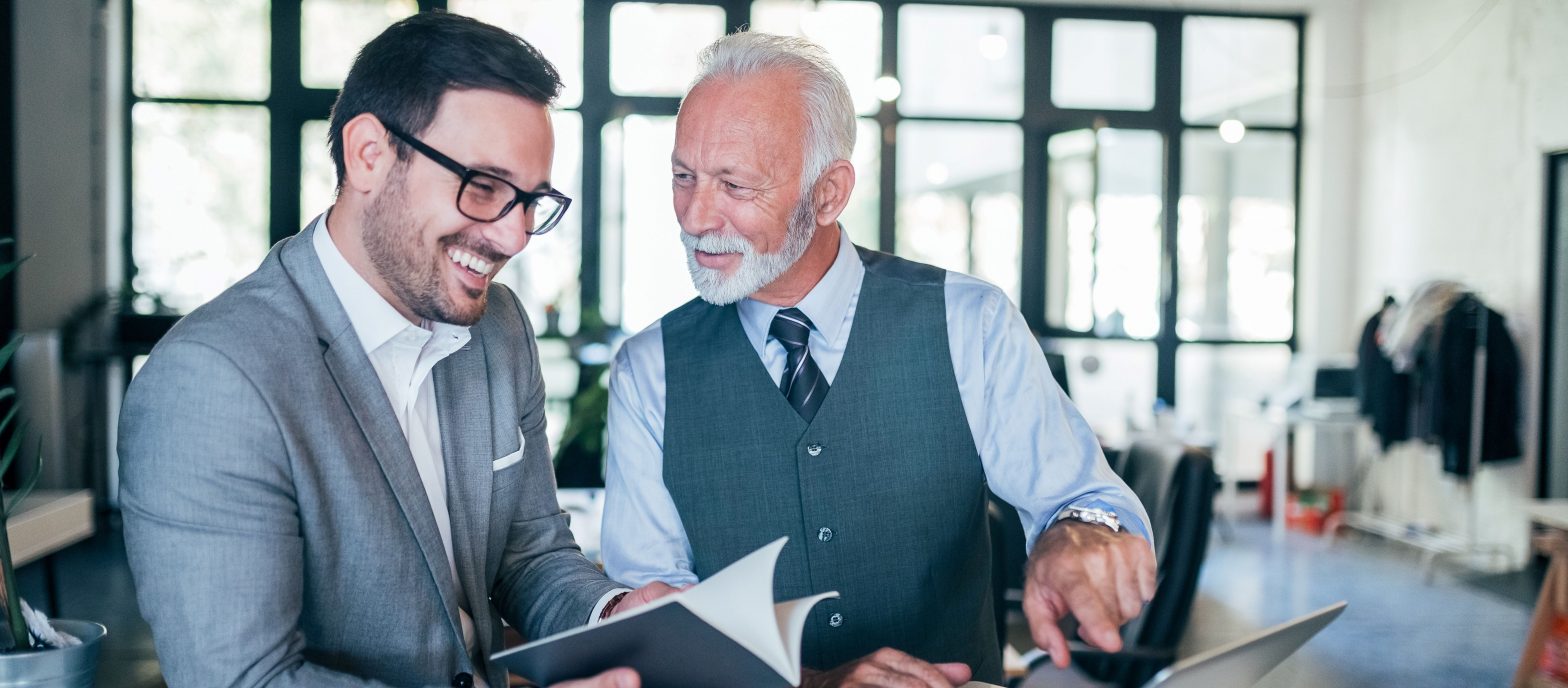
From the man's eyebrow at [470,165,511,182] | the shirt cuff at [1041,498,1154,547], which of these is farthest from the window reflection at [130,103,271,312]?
the shirt cuff at [1041,498,1154,547]

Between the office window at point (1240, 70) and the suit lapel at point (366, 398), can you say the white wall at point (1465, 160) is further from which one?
the suit lapel at point (366, 398)

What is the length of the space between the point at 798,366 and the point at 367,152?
2.35ft

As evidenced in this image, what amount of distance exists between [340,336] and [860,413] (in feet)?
2.50

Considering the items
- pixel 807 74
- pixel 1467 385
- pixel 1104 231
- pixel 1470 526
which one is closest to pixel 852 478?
pixel 807 74

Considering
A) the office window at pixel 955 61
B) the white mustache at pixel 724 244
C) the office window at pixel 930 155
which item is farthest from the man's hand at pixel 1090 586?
the office window at pixel 955 61

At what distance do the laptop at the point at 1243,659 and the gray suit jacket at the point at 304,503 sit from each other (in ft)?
2.62

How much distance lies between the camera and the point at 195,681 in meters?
1.19

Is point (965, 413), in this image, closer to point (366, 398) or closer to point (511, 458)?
point (511, 458)

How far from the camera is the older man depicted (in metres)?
1.75

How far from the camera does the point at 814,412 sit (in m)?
1.79

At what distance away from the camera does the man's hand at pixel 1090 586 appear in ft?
4.58

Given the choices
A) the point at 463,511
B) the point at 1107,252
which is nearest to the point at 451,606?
the point at 463,511

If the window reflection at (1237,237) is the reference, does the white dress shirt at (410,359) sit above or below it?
below

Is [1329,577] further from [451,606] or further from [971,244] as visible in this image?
[451,606]
